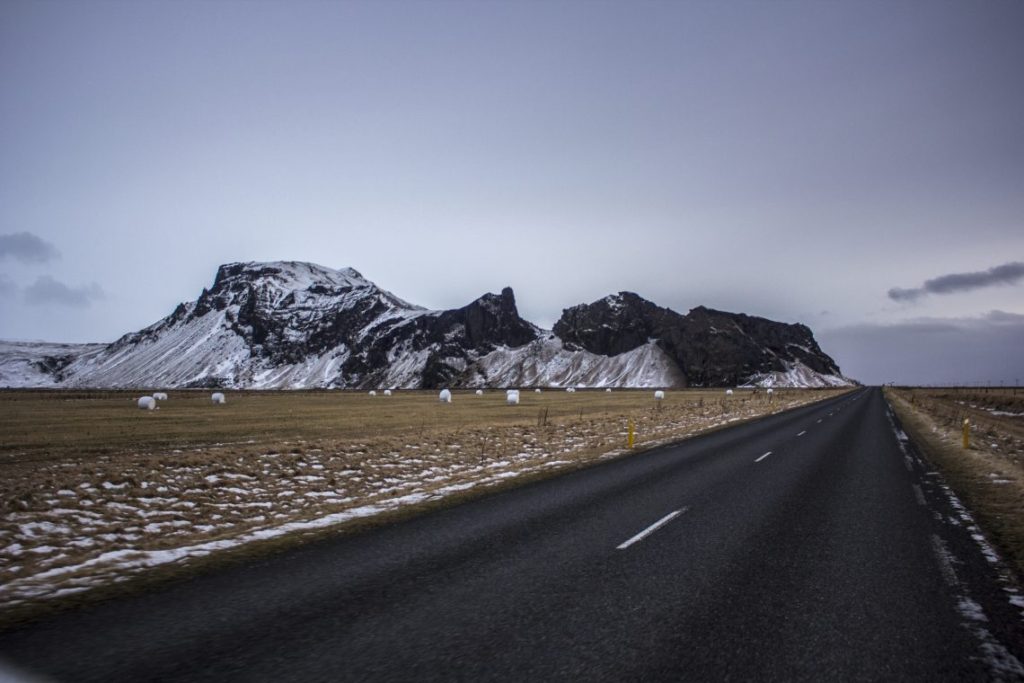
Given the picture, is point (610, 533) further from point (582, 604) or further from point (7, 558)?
point (7, 558)

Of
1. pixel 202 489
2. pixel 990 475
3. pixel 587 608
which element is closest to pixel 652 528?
pixel 587 608

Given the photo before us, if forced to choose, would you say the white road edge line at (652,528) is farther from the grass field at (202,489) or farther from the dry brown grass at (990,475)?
the grass field at (202,489)

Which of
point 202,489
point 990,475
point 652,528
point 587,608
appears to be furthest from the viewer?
point 990,475

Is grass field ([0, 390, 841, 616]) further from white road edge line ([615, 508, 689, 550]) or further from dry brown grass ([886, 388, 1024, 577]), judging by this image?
dry brown grass ([886, 388, 1024, 577])

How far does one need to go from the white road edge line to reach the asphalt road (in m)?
0.05

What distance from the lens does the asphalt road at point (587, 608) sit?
14.5 ft

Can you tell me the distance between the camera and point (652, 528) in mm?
8672

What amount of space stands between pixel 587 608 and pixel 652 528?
3471 millimetres

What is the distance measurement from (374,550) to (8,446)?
72.1 ft

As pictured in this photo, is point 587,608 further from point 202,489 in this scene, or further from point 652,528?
point 202,489

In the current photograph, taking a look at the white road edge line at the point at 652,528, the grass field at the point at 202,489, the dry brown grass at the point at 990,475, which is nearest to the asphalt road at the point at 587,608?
the white road edge line at the point at 652,528

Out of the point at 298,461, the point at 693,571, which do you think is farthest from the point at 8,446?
the point at 693,571

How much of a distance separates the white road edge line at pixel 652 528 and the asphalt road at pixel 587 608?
0.17 ft

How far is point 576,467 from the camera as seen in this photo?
16234 mm
